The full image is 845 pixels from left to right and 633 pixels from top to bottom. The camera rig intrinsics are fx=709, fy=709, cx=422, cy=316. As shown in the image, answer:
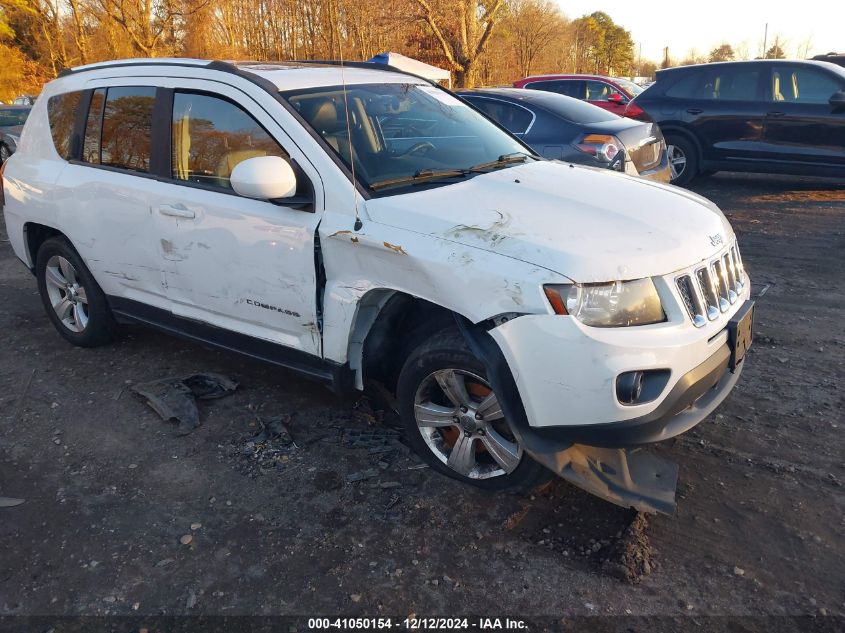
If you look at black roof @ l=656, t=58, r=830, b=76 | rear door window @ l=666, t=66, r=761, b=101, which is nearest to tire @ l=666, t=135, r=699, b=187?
rear door window @ l=666, t=66, r=761, b=101

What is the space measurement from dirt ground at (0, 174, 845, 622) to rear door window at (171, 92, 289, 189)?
138 centimetres

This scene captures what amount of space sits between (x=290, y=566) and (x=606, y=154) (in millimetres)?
5745

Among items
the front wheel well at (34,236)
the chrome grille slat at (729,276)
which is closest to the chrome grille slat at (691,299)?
the chrome grille slat at (729,276)

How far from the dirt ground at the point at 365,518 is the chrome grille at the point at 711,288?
0.86 metres

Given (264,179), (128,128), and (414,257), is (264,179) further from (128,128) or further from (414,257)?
(128,128)

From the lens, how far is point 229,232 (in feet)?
12.1

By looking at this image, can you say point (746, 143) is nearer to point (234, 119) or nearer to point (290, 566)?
point (234, 119)

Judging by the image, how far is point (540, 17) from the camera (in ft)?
123

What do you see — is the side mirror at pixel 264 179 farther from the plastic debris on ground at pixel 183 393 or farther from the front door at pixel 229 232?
the plastic debris on ground at pixel 183 393

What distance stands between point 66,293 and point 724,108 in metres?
8.81

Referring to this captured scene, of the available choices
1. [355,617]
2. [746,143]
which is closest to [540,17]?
[746,143]

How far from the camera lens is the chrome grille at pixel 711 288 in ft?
9.53

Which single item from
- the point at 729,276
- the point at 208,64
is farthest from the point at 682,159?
the point at 208,64

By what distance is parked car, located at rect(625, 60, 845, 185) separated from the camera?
9.36 m
